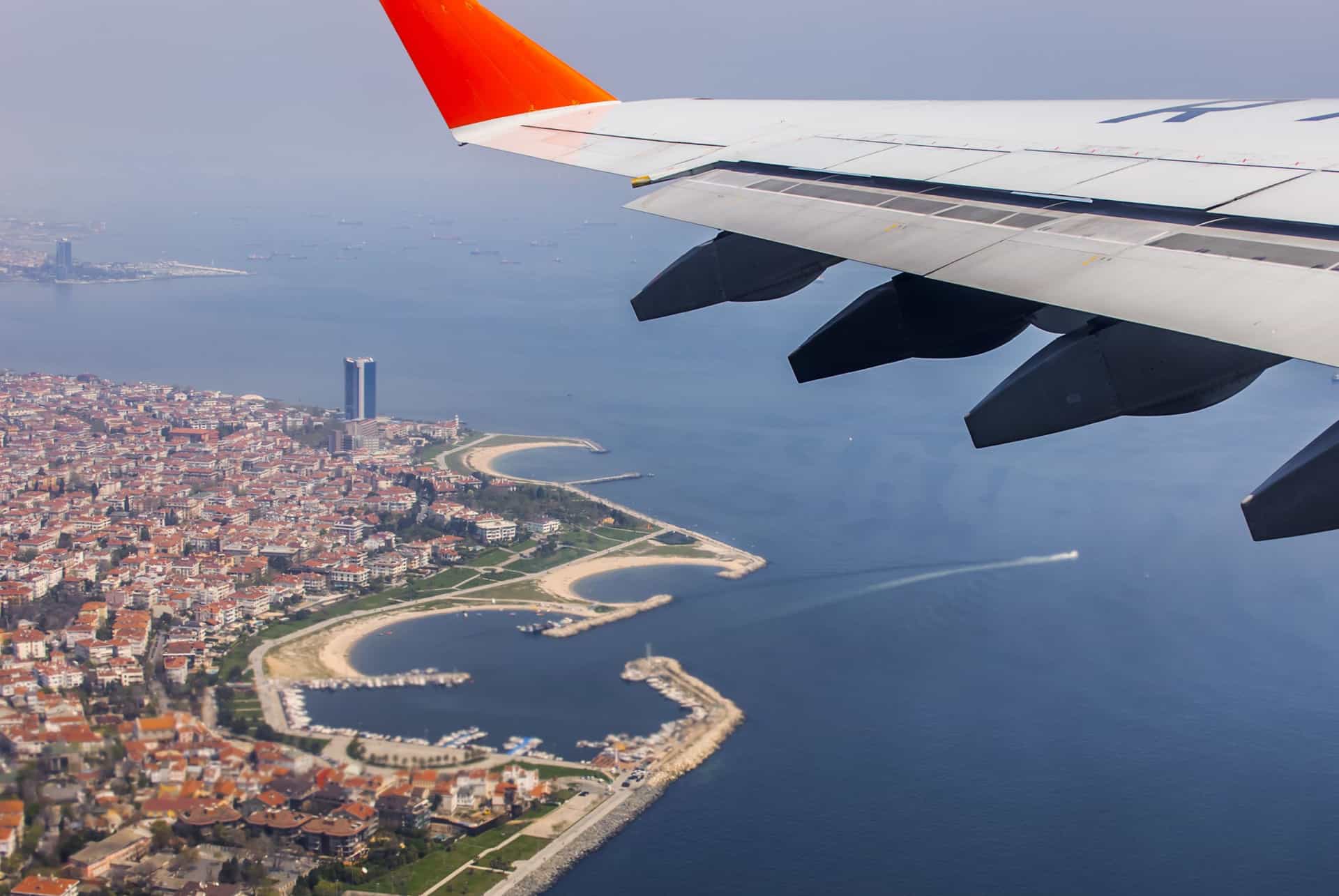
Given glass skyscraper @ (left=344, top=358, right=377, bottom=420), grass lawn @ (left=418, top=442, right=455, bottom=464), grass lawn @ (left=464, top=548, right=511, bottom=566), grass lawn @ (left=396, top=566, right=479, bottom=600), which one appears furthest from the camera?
glass skyscraper @ (left=344, top=358, right=377, bottom=420)

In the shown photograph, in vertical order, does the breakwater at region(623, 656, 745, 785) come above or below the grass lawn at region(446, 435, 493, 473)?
below

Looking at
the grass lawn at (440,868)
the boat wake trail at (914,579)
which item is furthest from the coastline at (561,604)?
the grass lawn at (440,868)

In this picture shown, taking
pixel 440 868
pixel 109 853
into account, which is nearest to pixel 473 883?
pixel 440 868

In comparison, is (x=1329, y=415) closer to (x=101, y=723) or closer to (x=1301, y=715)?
(x=1301, y=715)

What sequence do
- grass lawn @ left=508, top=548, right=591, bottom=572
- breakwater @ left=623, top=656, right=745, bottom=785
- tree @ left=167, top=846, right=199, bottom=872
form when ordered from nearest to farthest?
tree @ left=167, top=846, right=199, bottom=872
breakwater @ left=623, top=656, right=745, bottom=785
grass lawn @ left=508, top=548, right=591, bottom=572

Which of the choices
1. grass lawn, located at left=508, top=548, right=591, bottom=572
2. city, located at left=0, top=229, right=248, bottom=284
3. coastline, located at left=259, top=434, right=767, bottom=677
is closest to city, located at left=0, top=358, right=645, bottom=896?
coastline, located at left=259, top=434, right=767, bottom=677

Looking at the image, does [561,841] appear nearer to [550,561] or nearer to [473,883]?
[473,883]

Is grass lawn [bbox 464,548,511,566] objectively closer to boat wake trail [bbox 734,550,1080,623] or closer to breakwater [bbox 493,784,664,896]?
boat wake trail [bbox 734,550,1080,623]
